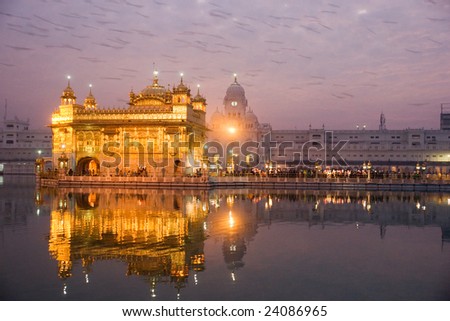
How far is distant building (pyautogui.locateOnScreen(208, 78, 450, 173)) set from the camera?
91.6 m

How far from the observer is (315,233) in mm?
18094

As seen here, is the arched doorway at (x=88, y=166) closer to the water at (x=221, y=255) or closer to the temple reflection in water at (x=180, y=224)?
the temple reflection in water at (x=180, y=224)

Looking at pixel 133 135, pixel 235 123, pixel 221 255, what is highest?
pixel 235 123

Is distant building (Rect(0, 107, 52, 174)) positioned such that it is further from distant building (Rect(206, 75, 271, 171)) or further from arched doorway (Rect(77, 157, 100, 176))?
arched doorway (Rect(77, 157, 100, 176))

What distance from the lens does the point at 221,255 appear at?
45.4 feet

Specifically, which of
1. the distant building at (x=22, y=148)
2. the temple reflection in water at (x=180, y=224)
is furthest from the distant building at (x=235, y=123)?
the temple reflection in water at (x=180, y=224)

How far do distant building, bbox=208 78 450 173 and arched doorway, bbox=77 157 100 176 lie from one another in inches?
1449

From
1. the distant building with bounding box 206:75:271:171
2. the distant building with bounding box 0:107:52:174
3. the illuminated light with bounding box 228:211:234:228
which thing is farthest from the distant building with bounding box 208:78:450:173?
the illuminated light with bounding box 228:211:234:228

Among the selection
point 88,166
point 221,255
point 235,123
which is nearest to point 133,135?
point 88,166

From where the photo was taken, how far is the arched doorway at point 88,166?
52684 mm

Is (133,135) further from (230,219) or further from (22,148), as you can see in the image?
(22,148)

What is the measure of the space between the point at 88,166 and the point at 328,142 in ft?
183

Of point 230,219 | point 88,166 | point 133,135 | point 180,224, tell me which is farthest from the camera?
point 88,166
